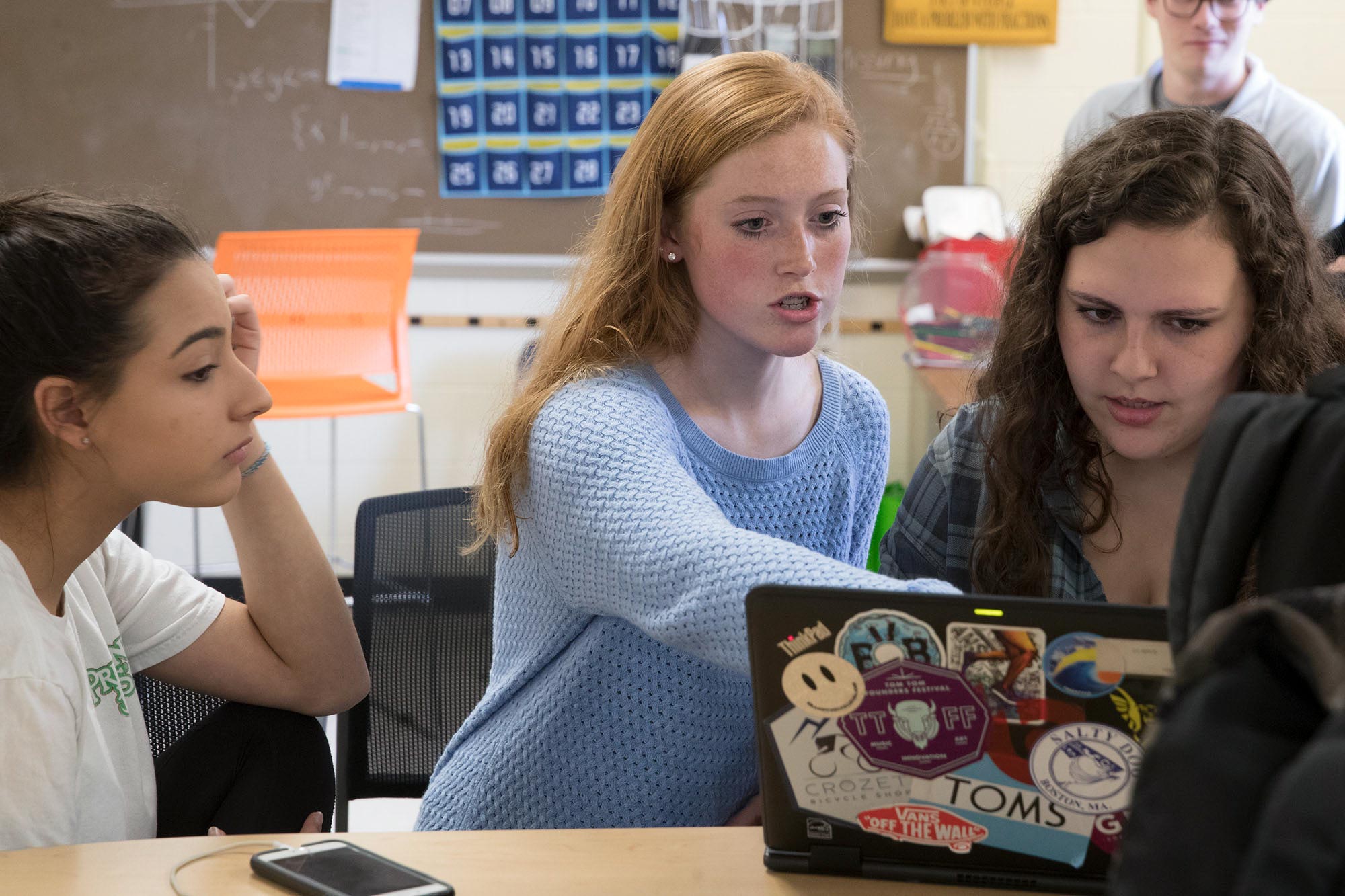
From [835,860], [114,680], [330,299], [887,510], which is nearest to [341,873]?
[835,860]

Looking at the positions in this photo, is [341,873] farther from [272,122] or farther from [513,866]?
[272,122]

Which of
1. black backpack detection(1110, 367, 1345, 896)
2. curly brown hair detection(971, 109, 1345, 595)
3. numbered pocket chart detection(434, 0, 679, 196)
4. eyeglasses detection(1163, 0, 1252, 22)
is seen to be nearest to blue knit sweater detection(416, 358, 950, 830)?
curly brown hair detection(971, 109, 1345, 595)

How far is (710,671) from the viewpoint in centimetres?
116

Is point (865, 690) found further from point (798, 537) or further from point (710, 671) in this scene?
point (798, 537)

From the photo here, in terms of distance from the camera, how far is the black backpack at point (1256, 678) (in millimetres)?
353

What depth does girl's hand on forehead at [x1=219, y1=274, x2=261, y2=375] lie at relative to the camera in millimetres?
1315

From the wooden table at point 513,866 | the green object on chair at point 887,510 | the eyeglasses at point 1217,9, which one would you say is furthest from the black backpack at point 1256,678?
the eyeglasses at point 1217,9

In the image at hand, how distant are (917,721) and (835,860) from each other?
14 cm

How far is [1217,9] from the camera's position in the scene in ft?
8.63

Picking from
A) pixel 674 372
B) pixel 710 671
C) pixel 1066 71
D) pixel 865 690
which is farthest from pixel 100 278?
pixel 1066 71

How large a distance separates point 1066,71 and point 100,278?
3349mm

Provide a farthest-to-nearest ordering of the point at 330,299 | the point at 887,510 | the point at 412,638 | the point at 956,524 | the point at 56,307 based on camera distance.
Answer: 1. the point at 330,299
2. the point at 887,510
3. the point at 412,638
4. the point at 956,524
5. the point at 56,307

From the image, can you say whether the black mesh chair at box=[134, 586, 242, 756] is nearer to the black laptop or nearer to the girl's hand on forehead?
the girl's hand on forehead

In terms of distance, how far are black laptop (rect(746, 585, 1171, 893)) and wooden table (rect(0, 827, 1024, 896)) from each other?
5 centimetres
